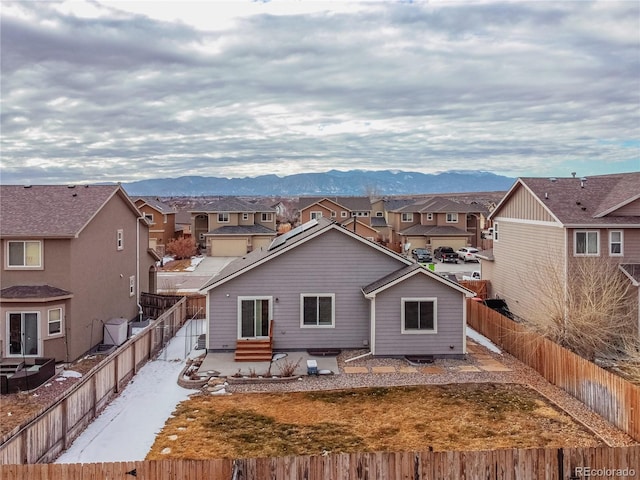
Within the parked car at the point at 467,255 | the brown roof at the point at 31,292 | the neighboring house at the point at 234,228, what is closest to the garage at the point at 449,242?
the parked car at the point at 467,255

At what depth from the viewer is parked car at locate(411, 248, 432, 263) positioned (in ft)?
169

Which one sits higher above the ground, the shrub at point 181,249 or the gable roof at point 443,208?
the gable roof at point 443,208

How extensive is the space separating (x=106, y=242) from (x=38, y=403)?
9.66m

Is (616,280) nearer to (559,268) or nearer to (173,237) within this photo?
(559,268)

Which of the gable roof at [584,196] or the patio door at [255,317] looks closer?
the patio door at [255,317]

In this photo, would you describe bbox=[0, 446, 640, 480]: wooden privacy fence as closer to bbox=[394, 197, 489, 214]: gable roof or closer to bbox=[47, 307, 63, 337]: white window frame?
bbox=[47, 307, 63, 337]: white window frame

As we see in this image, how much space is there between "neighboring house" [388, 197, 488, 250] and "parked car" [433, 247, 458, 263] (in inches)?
104

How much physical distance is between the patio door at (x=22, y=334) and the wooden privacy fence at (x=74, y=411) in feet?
14.0

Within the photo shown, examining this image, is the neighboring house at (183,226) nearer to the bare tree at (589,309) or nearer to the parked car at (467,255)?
the parked car at (467,255)

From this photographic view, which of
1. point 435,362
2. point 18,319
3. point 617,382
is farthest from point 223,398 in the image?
point 617,382

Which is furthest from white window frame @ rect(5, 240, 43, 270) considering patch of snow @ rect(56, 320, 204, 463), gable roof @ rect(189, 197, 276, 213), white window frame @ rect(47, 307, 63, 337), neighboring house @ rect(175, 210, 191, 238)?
neighboring house @ rect(175, 210, 191, 238)

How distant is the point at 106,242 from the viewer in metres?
23.8

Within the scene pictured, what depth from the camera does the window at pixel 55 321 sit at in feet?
64.6

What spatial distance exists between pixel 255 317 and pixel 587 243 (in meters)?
15.0
